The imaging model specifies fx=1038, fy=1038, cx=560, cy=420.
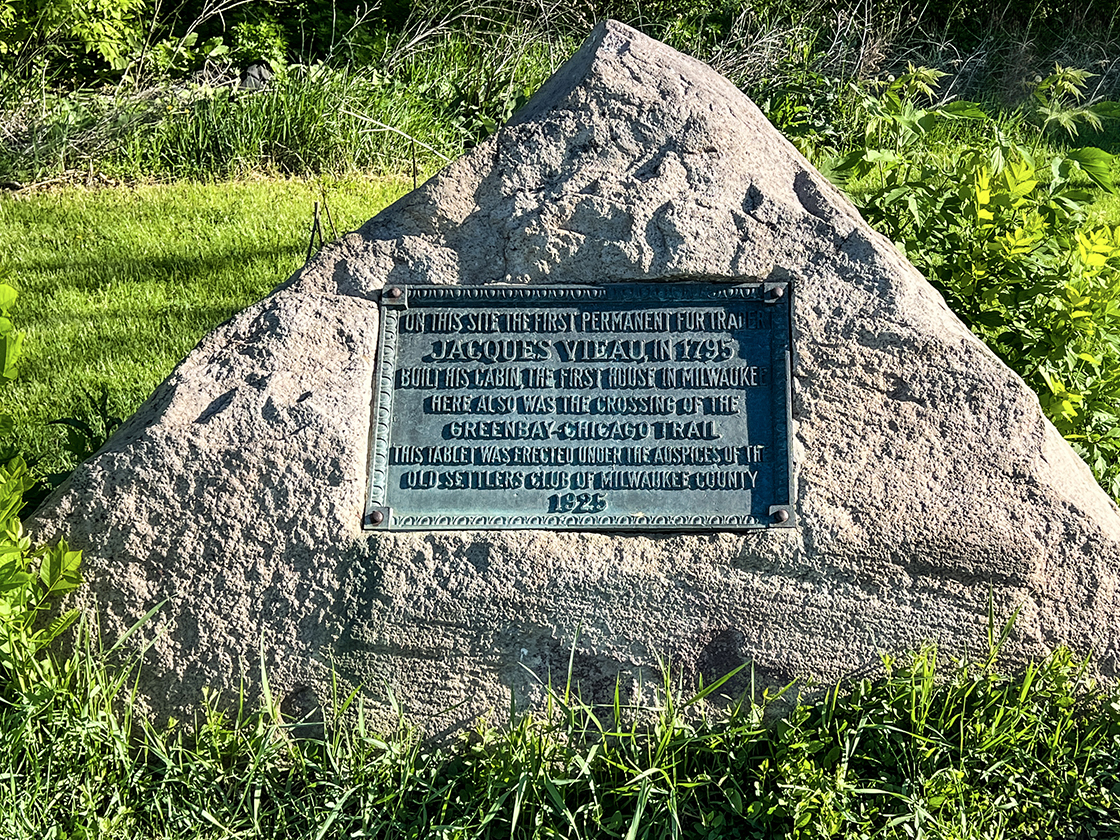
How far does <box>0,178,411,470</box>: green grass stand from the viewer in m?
3.98

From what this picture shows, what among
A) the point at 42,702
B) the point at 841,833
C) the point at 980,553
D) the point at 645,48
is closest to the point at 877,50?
the point at 645,48

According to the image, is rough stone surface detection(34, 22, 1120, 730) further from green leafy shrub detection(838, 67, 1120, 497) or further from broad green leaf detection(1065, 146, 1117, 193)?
broad green leaf detection(1065, 146, 1117, 193)

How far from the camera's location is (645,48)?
294cm

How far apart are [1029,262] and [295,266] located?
10.4 ft

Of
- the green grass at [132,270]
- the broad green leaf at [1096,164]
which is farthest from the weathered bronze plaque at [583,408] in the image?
the green grass at [132,270]

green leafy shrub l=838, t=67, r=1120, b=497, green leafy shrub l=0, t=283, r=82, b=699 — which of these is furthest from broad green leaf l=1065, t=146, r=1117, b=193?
green leafy shrub l=0, t=283, r=82, b=699

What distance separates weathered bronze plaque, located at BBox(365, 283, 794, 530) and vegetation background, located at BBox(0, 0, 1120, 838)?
45 centimetres

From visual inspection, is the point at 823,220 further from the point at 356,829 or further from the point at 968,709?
the point at 356,829

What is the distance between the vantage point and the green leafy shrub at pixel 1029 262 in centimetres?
312

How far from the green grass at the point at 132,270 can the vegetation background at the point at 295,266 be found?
0.6 inches

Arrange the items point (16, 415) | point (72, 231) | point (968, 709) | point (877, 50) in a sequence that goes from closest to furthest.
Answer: point (968, 709) → point (16, 415) → point (72, 231) → point (877, 50)

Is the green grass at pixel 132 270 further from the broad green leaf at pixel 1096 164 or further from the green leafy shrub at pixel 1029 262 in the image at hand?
the broad green leaf at pixel 1096 164

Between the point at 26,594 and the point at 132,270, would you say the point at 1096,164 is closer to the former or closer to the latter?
the point at 26,594

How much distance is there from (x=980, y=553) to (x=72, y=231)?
454 cm
